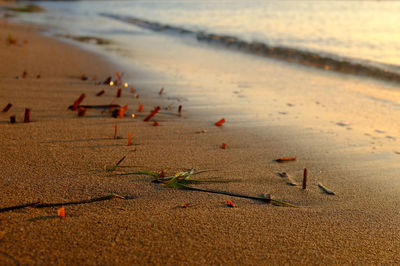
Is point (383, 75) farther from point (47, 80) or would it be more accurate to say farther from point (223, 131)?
point (47, 80)

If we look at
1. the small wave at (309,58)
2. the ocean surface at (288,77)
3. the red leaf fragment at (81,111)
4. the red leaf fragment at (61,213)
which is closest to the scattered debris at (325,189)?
the ocean surface at (288,77)

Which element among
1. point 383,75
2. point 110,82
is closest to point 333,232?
point 110,82

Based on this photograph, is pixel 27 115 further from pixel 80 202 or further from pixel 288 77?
pixel 288 77

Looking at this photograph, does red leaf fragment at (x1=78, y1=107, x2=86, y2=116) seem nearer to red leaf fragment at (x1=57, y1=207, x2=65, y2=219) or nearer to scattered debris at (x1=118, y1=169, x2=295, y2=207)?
scattered debris at (x1=118, y1=169, x2=295, y2=207)

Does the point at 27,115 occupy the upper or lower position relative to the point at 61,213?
upper

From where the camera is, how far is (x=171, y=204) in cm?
188

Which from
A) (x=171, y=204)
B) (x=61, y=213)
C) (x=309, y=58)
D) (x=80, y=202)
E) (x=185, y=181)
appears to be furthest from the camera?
(x=309, y=58)

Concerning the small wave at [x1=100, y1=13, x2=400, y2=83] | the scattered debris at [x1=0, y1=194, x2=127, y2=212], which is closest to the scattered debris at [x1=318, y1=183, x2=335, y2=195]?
the scattered debris at [x1=0, y1=194, x2=127, y2=212]

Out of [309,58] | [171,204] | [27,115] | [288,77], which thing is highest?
[309,58]

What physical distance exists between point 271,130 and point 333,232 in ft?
5.72

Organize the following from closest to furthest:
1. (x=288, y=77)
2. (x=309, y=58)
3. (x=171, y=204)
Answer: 1. (x=171, y=204)
2. (x=288, y=77)
3. (x=309, y=58)

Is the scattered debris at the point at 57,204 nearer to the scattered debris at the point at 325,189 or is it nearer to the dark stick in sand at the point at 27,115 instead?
the scattered debris at the point at 325,189

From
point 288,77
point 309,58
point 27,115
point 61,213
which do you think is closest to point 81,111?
point 27,115

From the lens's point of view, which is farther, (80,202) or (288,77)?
(288,77)
